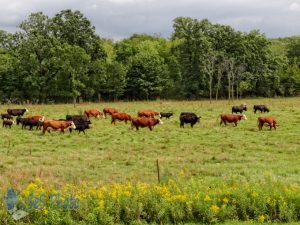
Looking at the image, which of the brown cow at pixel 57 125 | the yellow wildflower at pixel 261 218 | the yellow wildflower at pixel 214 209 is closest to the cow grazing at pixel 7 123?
the brown cow at pixel 57 125

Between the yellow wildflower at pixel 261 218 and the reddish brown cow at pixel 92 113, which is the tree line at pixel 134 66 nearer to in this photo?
the reddish brown cow at pixel 92 113

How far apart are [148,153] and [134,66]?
50.1 metres

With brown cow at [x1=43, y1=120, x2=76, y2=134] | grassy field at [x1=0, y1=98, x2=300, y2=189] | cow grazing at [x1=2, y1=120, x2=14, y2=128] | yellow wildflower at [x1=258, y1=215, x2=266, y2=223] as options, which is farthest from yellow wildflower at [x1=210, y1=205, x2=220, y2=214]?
cow grazing at [x1=2, y1=120, x2=14, y2=128]

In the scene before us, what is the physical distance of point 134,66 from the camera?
226 feet

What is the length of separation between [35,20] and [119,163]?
1864 inches

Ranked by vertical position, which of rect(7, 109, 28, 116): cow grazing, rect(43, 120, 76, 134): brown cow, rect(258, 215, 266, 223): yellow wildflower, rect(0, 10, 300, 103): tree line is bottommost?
rect(258, 215, 266, 223): yellow wildflower

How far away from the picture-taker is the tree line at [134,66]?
58000 millimetres

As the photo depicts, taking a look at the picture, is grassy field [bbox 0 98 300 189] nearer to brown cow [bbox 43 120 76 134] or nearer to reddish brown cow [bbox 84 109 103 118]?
brown cow [bbox 43 120 76 134]

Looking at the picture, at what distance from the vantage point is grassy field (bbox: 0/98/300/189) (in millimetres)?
15438

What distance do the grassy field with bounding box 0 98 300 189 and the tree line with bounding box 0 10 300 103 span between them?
2774 centimetres

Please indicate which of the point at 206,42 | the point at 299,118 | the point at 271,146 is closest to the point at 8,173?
the point at 271,146

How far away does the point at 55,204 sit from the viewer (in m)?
10.1

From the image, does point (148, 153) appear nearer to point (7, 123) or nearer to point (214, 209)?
point (214, 209)

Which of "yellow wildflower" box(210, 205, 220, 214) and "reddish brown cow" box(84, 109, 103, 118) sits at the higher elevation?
"reddish brown cow" box(84, 109, 103, 118)
